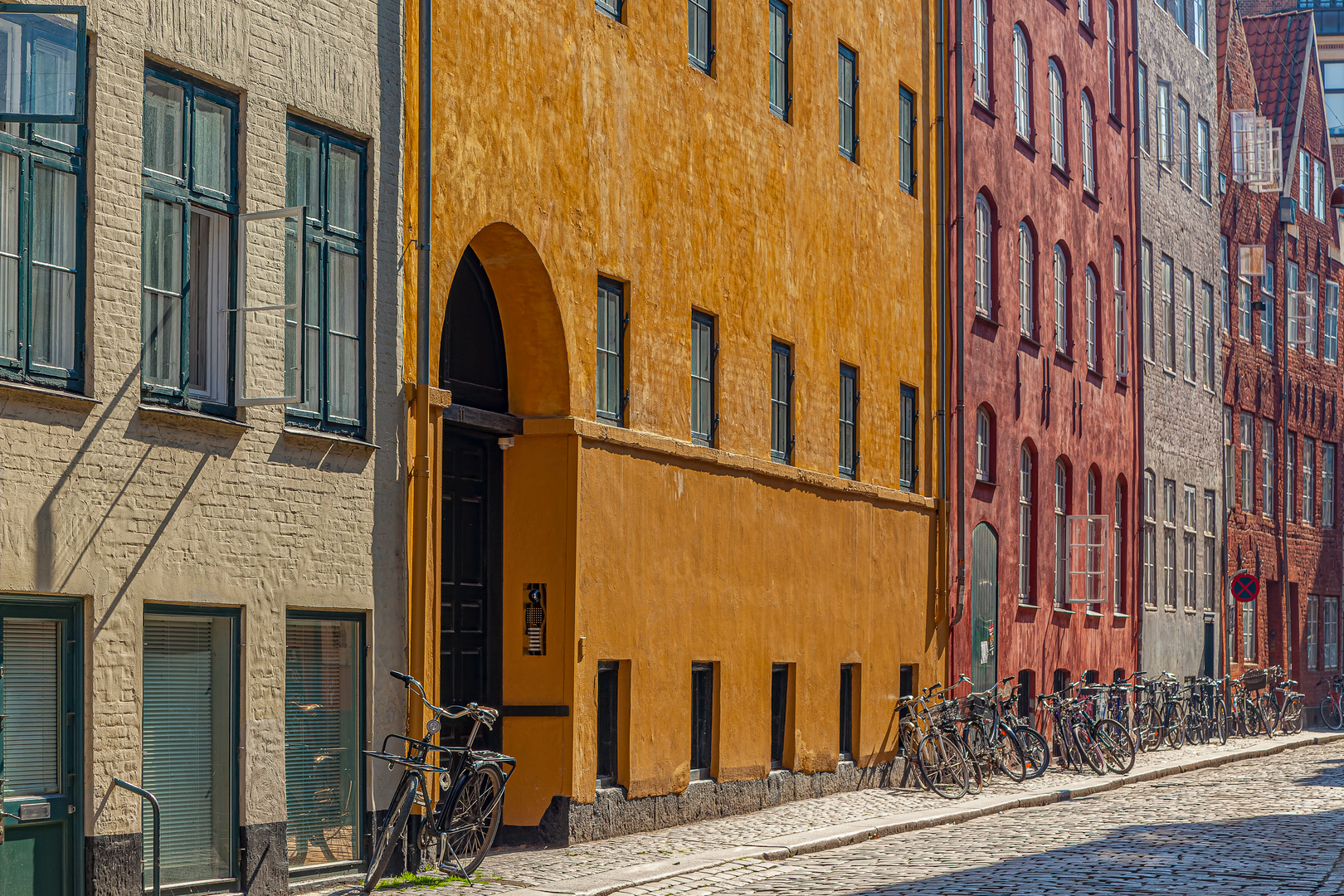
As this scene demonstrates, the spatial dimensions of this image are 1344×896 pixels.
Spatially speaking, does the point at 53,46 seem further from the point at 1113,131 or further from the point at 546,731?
the point at 1113,131

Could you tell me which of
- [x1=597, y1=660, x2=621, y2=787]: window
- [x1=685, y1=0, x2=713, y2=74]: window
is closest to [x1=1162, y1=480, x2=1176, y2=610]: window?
[x1=685, y1=0, x2=713, y2=74]: window

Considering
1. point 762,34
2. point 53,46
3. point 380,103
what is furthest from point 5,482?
point 762,34

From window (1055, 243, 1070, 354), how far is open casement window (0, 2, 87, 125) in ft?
74.1

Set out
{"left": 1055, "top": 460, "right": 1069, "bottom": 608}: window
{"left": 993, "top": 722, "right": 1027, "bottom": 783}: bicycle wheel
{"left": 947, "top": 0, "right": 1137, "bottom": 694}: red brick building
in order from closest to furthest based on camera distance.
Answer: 1. {"left": 993, "top": 722, "right": 1027, "bottom": 783}: bicycle wheel
2. {"left": 947, "top": 0, "right": 1137, "bottom": 694}: red brick building
3. {"left": 1055, "top": 460, "right": 1069, "bottom": 608}: window

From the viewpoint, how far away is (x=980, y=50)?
27.2m

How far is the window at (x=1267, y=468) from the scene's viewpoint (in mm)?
42500

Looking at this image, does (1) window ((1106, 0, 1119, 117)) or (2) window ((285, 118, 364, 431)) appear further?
(1) window ((1106, 0, 1119, 117))

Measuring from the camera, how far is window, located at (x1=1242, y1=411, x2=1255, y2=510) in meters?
41.3

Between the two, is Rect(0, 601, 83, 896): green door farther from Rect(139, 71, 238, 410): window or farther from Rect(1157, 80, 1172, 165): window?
Rect(1157, 80, 1172, 165): window

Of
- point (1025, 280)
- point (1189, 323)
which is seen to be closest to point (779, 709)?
point (1025, 280)

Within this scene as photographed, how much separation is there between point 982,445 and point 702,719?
986cm

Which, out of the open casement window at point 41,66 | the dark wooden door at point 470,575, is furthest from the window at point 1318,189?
the open casement window at point 41,66

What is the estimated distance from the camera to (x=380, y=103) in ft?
45.3

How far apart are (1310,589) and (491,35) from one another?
34.5 meters
